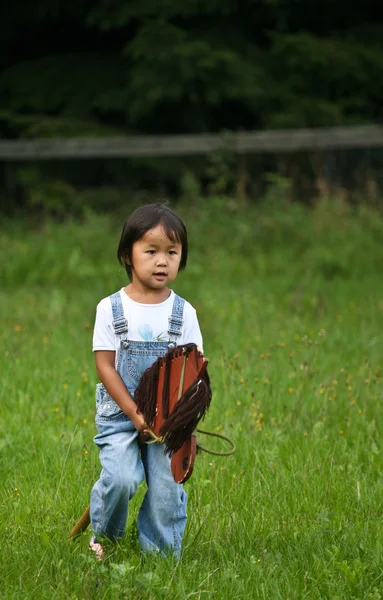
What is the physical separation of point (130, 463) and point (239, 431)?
1722 mm

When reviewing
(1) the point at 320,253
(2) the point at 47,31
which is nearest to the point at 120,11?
(2) the point at 47,31

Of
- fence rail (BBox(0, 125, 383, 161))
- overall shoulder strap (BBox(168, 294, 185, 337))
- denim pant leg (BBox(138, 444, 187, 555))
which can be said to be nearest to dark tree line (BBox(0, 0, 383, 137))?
fence rail (BBox(0, 125, 383, 161))

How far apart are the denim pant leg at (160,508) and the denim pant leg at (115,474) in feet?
0.17

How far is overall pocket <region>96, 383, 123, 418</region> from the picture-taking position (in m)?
3.48

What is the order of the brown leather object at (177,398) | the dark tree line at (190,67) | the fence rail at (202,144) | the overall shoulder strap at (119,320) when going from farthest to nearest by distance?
the dark tree line at (190,67)
the fence rail at (202,144)
the overall shoulder strap at (119,320)
the brown leather object at (177,398)

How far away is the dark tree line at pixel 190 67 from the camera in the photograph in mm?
14391

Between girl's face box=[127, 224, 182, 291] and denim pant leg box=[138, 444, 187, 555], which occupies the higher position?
girl's face box=[127, 224, 182, 291]

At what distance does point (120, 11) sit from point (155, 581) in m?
A: 12.9

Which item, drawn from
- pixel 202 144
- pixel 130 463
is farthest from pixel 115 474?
pixel 202 144

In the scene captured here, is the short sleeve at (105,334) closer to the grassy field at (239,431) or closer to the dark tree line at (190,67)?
the grassy field at (239,431)

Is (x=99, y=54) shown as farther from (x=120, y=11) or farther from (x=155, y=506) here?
(x=155, y=506)

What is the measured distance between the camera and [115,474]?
3377 mm

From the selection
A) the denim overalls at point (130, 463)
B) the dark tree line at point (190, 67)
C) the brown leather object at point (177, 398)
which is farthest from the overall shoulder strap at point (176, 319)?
the dark tree line at point (190, 67)

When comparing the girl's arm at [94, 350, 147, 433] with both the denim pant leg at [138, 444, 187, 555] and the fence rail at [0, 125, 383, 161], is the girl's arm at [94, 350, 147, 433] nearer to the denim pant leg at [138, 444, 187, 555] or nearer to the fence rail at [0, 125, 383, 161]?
the denim pant leg at [138, 444, 187, 555]
